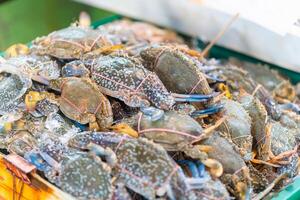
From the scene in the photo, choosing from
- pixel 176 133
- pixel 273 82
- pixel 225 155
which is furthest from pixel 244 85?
pixel 176 133

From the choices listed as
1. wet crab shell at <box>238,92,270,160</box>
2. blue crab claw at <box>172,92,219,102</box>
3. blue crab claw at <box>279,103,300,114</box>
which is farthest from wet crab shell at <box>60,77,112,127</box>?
blue crab claw at <box>279,103,300,114</box>

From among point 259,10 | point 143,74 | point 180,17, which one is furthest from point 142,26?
point 143,74

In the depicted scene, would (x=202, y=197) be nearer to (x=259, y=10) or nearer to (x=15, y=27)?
(x=259, y=10)

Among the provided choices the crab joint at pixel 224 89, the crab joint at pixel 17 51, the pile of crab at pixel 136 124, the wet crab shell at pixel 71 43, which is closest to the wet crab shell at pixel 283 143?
the pile of crab at pixel 136 124

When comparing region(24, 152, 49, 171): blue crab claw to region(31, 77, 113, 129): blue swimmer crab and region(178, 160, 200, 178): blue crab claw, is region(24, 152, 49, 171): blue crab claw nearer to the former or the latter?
region(31, 77, 113, 129): blue swimmer crab

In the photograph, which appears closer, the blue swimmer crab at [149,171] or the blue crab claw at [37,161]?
the blue swimmer crab at [149,171]

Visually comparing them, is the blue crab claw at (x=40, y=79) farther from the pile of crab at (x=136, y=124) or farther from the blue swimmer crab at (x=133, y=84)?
the blue swimmer crab at (x=133, y=84)
